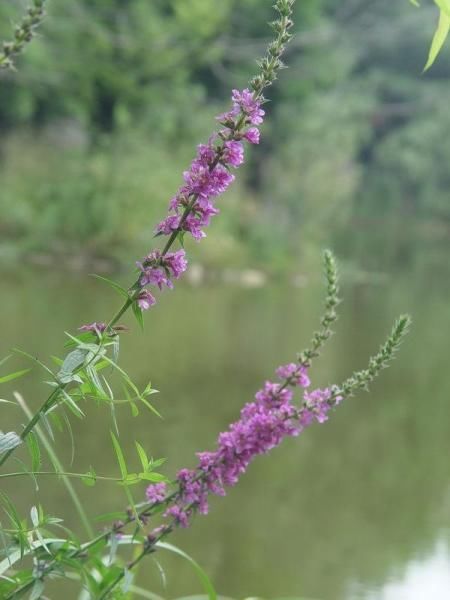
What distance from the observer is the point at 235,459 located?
125cm

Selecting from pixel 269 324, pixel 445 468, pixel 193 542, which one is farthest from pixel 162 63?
pixel 193 542

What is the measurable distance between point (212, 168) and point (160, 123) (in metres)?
17.4

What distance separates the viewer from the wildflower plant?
112 centimetres

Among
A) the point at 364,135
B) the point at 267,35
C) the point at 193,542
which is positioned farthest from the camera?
the point at 364,135

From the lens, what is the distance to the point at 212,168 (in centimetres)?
112

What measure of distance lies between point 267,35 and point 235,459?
68.7 feet

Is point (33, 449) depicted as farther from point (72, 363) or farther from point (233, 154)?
point (233, 154)

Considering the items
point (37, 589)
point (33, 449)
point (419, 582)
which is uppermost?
point (419, 582)

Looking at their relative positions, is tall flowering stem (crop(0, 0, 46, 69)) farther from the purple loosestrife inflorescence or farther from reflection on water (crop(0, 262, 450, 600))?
reflection on water (crop(0, 262, 450, 600))

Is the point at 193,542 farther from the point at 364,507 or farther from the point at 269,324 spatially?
the point at 269,324

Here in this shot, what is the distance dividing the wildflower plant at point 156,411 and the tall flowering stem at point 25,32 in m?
0.27

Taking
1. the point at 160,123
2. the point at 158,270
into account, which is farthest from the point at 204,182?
the point at 160,123

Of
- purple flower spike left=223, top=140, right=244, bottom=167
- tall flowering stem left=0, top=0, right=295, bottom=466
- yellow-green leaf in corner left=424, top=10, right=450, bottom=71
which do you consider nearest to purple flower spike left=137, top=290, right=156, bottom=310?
tall flowering stem left=0, top=0, right=295, bottom=466

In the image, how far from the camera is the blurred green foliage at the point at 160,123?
15.1m
